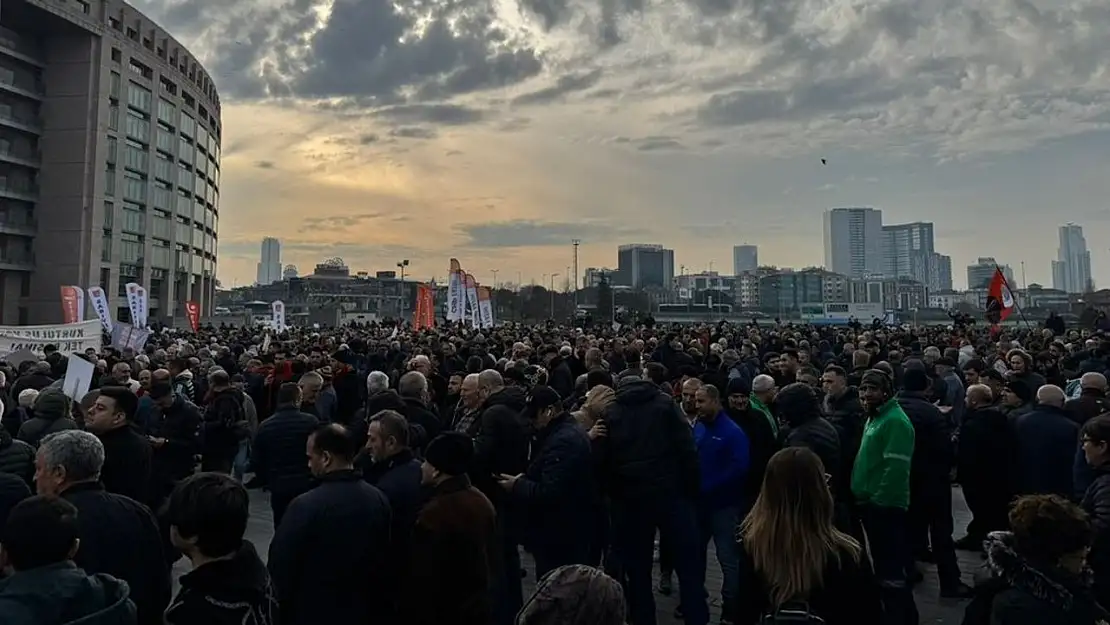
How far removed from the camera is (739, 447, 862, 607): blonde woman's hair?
9.54 ft

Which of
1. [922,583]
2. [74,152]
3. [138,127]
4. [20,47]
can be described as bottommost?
[922,583]

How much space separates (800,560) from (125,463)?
4.27 metres

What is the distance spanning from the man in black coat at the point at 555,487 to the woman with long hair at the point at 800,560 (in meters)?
2.18

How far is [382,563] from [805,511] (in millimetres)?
2230

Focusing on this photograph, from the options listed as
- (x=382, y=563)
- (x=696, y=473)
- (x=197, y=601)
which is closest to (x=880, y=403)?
(x=696, y=473)

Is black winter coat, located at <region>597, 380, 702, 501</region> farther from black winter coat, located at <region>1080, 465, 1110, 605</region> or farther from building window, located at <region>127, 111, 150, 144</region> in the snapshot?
building window, located at <region>127, 111, 150, 144</region>

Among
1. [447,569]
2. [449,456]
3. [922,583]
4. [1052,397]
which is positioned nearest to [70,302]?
[449,456]

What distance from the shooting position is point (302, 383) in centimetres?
800

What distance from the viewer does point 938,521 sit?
6.77 metres

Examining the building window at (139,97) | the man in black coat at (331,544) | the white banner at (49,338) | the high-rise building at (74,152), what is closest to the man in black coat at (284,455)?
the man in black coat at (331,544)

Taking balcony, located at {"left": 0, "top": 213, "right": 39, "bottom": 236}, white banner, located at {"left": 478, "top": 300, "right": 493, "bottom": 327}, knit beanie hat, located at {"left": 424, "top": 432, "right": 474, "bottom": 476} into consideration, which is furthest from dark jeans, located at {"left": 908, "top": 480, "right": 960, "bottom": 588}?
balcony, located at {"left": 0, "top": 213, "right": 39, "bottom": 236}

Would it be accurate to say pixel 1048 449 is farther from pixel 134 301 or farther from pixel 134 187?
pixel 134 187

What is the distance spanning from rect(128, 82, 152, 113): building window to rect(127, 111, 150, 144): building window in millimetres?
747

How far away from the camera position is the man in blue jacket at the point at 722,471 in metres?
6.14
